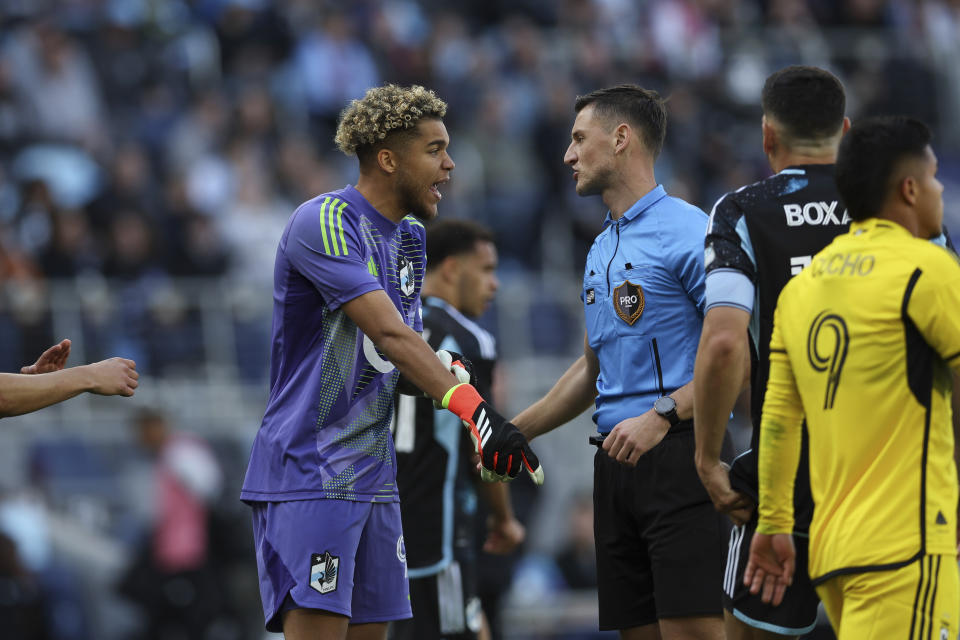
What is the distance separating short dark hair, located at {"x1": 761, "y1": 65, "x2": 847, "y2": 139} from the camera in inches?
195

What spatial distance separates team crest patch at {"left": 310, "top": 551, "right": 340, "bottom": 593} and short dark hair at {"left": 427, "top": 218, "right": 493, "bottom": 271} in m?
3.16

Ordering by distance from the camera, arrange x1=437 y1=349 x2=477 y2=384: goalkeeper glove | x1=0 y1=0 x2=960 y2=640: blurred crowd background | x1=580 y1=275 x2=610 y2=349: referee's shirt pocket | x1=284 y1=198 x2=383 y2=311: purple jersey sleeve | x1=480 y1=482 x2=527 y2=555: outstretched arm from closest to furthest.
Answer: x1=284 y1=198 x2=383 y2=311: purple jersey sleeve < x1=437 y1=349 x2=477 y2=384: goalkeeper glove < x1=580 y1=275 x2=610 y2=349: referee's shirt pocket < x1=480 y1=482 x2=527 y2=555: outstretched arm < x1=0 y1=0 x2=960 y2=640: blurred crowd background

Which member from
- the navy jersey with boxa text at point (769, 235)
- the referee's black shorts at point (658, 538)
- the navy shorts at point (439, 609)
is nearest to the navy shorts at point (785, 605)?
the navy jersey with boxa text at point (769, 235)

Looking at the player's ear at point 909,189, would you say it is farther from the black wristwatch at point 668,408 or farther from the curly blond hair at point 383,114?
the curly blond hair at point 383,114

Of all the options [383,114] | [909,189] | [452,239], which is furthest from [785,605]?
[452,239]

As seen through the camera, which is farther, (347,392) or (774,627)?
(347,392)

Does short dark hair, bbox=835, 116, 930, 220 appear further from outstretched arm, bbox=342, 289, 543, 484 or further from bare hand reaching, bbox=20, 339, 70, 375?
bare hand reaching, bbox=20, 339, 70, 375

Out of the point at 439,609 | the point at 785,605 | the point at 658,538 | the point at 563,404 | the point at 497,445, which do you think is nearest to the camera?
the point at 497,445

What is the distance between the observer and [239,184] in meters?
→ 13.7

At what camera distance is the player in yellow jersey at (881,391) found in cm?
403

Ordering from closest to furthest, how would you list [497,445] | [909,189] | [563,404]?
[909,189], [497,445], [563,404]

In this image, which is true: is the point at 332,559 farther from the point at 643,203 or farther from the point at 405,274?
the point at 643,203

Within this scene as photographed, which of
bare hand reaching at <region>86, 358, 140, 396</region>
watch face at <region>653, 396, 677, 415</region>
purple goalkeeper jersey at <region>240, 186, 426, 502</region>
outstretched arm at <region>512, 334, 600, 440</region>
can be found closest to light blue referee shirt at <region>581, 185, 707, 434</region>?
watch face at <region>653, 396, 677, 415</region>

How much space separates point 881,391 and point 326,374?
2068mm
